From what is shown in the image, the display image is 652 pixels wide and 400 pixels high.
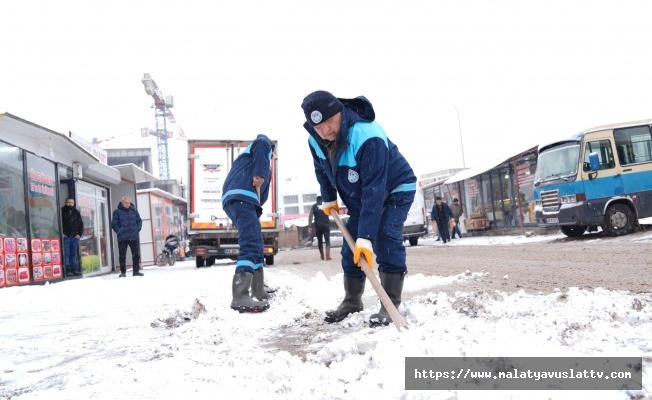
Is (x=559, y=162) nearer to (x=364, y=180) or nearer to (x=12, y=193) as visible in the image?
(x=364, y=180)

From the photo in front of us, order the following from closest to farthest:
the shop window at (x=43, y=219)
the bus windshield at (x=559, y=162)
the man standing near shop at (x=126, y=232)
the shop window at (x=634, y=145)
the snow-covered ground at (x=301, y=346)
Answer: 1. the snow-covered ground at (x=301, y=346)
2. the shop window at (x=43, y=219)
3. the man standing near shop at (x=126, y=232)
4. the shop window at (x=634, y=145)
5. the bus windshield at (x=559, y=162)

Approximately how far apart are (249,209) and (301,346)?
2181 millimetres

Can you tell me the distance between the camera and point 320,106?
356cm

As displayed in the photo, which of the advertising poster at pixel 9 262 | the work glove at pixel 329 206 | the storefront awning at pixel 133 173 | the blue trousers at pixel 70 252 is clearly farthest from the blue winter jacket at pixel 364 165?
the storefront awning at pixel 133 173

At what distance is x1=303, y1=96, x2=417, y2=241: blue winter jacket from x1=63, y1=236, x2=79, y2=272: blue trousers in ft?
32.9

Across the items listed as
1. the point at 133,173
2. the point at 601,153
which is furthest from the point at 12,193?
the point at 601,153

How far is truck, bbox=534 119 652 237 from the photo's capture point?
1222 centimetres

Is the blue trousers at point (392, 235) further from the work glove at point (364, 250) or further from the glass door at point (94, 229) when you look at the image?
the glass door at point (94, 229)

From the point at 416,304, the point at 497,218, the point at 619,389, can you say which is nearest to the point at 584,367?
the point at 619,389

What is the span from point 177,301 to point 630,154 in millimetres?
11364

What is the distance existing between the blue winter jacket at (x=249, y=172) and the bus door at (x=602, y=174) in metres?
9.84

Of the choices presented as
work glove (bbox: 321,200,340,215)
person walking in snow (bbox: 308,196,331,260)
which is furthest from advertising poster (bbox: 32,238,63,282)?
work glove (bbox: 321,200,340,215)

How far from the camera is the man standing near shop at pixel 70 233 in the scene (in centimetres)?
1200

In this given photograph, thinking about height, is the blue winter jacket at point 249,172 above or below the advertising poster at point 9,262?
above
